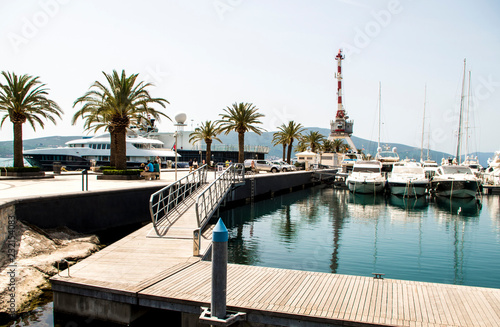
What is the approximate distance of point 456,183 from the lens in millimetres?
37375

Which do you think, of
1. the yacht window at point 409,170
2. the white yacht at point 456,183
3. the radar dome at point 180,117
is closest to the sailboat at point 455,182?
the white yacht at point 456,183

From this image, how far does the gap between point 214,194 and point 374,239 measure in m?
8.75

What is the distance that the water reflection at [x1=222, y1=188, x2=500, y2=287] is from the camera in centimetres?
1450

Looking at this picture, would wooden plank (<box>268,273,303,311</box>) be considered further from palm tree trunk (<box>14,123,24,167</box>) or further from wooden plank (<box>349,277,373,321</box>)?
palm tree trunk (<box>14,123,24,167</box>)

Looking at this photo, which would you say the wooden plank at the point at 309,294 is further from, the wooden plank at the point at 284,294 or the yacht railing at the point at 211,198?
the yacht railing at the point at 211,198

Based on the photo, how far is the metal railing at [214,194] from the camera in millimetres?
15478

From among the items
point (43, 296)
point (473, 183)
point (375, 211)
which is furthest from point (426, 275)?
point (473, 183)

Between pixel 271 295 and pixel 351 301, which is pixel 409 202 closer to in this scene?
pixel 351 301

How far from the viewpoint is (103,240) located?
1688cm

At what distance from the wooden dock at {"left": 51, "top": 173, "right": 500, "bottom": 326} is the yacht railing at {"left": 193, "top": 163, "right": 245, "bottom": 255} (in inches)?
43.1

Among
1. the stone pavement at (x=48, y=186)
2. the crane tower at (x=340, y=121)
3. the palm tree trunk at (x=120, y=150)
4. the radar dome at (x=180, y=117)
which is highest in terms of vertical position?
the crane tower at (x=340, y=121)

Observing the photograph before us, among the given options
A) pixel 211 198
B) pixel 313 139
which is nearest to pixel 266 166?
pixel 313 139

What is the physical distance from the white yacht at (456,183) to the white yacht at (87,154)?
37.6m

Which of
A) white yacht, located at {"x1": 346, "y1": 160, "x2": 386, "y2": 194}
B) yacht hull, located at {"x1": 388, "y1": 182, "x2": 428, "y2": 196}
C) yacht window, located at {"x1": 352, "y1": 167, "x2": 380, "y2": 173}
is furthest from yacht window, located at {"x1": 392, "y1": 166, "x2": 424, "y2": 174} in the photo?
yacht hull, located at {"x1": 388, "y1": 182, "x2": 428, "y2": 196}
